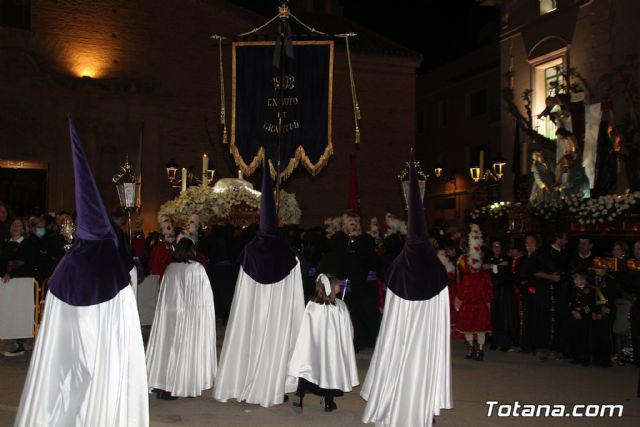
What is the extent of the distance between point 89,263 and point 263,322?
9.47 ft

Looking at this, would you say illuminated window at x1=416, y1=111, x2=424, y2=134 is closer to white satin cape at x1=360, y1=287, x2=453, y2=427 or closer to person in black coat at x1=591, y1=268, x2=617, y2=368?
person in black coat at x1=591, y1=268, x2=617, y2=368

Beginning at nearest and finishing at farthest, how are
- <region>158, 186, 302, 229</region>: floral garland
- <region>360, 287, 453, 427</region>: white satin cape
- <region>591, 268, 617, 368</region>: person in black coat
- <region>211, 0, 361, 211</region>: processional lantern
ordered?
<region>360, 287, 453, 427</region>: white satin cape, <region>591, 268, 617, 368</region>: person in black coat, <region>211, 0, 361, 211</region>: processional lantern, <region>158, 186, 302, 229</region>: floral garland

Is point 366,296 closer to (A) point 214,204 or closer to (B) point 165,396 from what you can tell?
(A) point 214,204

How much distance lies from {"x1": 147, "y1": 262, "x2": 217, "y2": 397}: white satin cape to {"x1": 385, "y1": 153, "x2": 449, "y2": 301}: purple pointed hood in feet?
7.70

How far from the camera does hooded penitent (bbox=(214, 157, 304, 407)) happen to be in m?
7.36

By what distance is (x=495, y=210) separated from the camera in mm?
15914

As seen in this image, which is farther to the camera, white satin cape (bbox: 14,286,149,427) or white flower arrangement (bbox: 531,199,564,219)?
white flower arrangement (bbox: 531,199,564,219)

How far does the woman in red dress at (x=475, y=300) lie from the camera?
→ 33.4 ft

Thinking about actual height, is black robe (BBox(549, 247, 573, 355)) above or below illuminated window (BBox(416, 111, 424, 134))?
below

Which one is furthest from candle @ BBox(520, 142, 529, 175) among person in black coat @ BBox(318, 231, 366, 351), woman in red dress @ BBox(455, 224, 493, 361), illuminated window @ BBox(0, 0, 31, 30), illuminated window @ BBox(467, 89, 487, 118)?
illuminated window @ BBox(0, 0, 31, 30)

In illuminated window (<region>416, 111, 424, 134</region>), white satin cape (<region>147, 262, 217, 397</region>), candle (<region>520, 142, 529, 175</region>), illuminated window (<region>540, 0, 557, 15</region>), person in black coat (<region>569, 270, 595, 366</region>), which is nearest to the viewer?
white satin cape (<region>147, 262, 217, 397</region>)

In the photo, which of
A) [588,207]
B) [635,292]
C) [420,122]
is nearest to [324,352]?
[635,292]

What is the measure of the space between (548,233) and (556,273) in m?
3.75

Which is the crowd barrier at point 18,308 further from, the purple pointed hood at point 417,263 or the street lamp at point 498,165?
the street lamp at point 498,165
